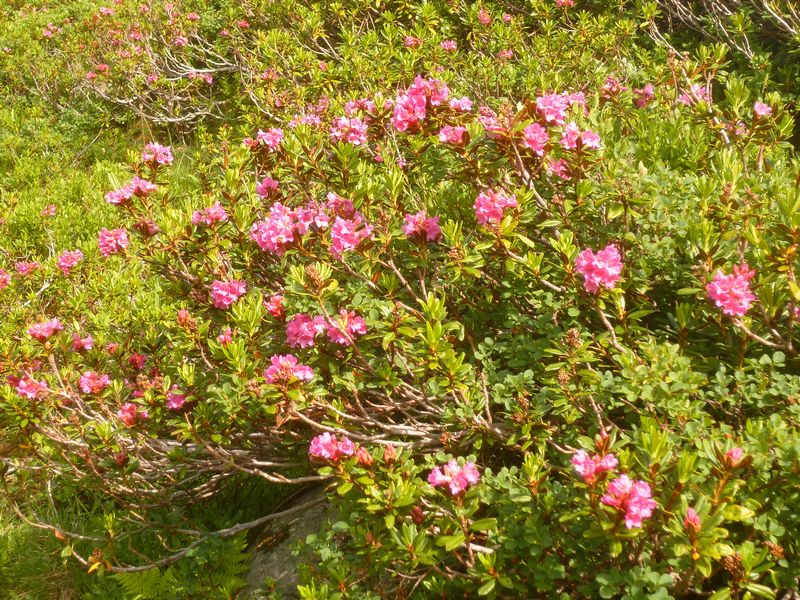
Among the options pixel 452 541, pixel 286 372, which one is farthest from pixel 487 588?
pixel 286 372

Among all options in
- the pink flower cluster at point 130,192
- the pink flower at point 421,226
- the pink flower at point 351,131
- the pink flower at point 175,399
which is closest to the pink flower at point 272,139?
the pink flower at point 351,131

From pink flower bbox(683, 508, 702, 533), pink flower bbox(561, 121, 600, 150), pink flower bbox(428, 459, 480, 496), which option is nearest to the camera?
pink flower bbox(683, 508, 702, 533)

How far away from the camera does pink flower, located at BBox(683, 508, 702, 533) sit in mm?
1731

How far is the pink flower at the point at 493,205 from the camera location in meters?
2.61

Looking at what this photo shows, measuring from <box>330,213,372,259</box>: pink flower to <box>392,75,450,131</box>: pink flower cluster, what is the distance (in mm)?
539

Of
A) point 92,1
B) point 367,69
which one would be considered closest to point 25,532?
point 367,69

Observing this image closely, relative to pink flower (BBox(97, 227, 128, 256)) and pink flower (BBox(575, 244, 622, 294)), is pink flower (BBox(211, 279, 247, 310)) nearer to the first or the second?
pink flower (BBox(97, 227, 128, 256))

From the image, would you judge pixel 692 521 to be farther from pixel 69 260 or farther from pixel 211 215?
pixel 69 260

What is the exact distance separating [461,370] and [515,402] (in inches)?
10.4

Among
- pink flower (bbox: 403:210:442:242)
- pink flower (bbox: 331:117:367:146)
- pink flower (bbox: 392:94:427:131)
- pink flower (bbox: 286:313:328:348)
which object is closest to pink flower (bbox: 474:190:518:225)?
pink flower (bbox: 403:210:442:242)

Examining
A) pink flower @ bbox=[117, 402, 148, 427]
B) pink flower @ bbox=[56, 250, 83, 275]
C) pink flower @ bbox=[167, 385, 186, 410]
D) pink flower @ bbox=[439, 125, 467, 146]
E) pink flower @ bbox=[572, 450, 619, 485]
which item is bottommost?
pink flower @ bbox=[56, 250, 83, 275]

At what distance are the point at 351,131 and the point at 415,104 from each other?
1.39 feet

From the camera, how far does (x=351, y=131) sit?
329cm

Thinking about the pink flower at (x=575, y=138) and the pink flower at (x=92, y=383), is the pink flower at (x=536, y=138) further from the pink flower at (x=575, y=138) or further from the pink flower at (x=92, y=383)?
the pink flower at (x=92, y=383)
